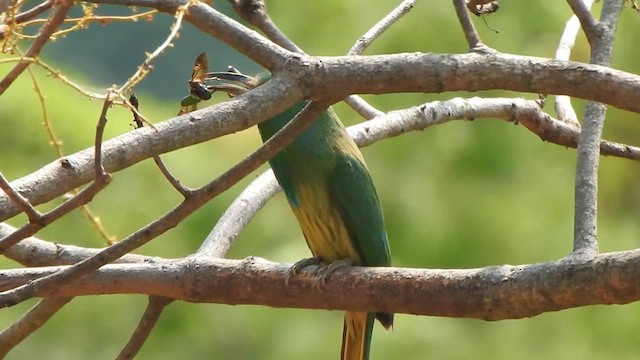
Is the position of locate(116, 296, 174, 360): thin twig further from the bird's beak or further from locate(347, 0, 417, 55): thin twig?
locate(347, 0, 417, 55): thin twig

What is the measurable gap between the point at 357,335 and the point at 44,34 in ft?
3.29

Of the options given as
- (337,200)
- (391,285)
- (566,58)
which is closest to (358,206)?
(337,200)

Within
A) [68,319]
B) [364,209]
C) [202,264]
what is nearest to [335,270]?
[202,264]

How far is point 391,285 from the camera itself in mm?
991

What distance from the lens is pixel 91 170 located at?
0.71 meters

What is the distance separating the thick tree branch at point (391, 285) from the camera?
83 centimetres

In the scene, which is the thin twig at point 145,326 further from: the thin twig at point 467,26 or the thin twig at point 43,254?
the thin twig at point 467,26

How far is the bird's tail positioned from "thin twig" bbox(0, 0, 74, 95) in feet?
3.17

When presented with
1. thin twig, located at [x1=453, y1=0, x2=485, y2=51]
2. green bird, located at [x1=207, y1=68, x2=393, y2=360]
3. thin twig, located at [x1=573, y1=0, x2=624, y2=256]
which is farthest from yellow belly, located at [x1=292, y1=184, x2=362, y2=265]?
thin twig, located at [x1=453, y1=0, x2=485, y2=51]

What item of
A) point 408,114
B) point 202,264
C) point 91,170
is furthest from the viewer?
point 408,114

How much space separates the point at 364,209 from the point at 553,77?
76cm

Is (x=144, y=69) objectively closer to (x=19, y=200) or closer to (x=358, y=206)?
(x=19, y=200)

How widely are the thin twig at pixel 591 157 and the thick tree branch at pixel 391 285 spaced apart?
5 cm

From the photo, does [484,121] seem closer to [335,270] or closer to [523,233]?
[523,233]
